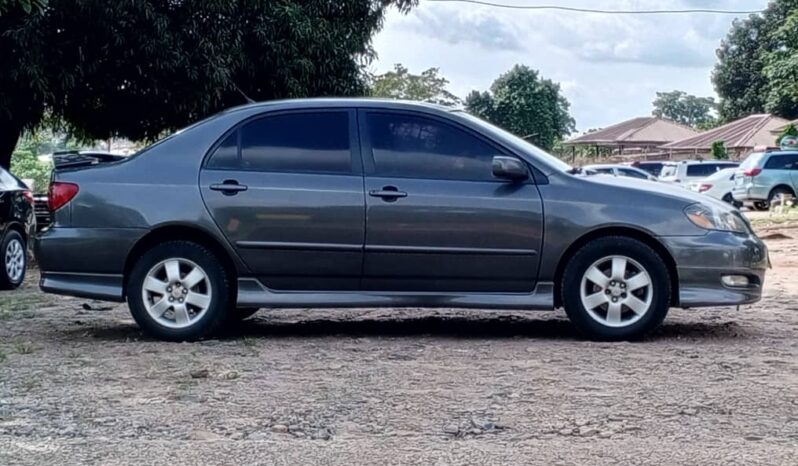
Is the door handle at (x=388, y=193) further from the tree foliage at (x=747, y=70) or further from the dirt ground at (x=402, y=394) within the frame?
the tree foliage at (x=747, y=70)

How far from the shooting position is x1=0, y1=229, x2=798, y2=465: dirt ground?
422 cm

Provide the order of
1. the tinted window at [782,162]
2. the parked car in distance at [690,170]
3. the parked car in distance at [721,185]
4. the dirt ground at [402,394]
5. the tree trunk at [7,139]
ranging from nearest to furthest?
the dirt ground at [402,394]
the tree trunk at [7,139]
the tinted window at [782,162]
the parked car in distance at [721,185]
the parked car in distance at [690,170]

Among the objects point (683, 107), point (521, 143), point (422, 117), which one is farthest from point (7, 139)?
point (683, 107)

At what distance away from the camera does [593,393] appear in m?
5.18

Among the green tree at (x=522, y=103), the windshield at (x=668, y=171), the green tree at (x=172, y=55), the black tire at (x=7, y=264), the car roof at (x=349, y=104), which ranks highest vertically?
the green tree at (x=522, y=103)

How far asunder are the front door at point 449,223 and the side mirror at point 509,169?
53 millimetres

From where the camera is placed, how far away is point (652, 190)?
22.3 feet

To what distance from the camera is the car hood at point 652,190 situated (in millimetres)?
6746

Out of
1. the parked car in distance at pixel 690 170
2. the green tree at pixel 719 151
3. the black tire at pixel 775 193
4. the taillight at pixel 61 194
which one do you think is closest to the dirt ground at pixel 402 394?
the taillight at pixel 61 194

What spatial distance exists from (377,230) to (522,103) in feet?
192

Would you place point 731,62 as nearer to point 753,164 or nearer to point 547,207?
point 753,164

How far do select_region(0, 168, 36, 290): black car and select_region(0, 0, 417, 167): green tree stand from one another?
312 centimetres

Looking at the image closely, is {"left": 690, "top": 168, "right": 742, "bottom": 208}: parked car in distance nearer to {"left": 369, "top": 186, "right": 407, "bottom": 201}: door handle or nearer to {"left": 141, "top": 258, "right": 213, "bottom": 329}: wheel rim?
{"left": 369, "top": 186, "right": 407, "bottom": 201}: door handle

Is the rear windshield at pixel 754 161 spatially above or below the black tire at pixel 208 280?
above
